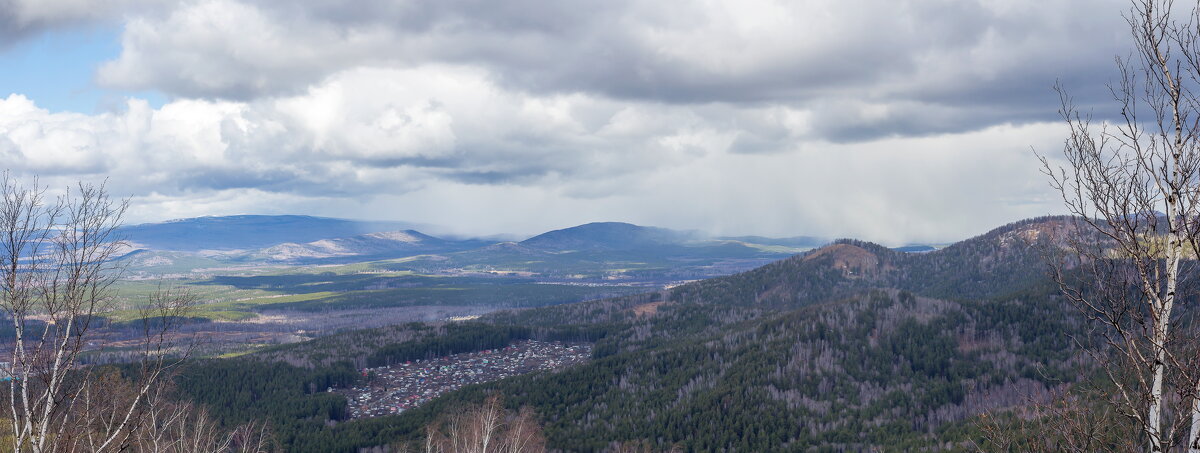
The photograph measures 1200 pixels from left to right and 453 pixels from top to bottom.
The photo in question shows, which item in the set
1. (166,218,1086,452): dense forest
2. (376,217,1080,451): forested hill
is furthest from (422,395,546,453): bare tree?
(376,217,1080,451): forested hill

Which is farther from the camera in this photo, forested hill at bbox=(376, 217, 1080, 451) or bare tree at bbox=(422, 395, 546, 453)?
forested hill at bbox=(376, 217, 1080, 451)

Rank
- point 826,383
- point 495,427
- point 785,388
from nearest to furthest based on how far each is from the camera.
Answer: point 495,427 < point 785,388 < point 826,383

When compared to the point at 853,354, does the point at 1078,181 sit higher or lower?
higher

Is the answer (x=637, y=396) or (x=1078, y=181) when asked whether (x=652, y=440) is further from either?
(x=1078, y=181)

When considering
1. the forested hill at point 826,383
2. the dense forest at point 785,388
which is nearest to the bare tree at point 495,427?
the dense forest at point 785,388

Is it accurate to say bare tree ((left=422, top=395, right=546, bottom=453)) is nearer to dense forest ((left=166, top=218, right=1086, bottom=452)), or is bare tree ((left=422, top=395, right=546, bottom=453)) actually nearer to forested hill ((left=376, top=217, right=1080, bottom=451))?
dense forest ((left=166, top=218, right=1086, bottom=452))

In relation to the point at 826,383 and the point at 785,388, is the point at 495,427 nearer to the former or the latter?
the point at 785,388

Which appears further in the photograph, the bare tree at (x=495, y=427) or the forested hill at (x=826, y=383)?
the forested hill at (x=826, y=383)

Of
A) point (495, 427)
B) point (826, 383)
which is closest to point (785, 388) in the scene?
point (826, 383)

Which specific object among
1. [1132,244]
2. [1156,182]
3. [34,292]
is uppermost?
[1156,182]

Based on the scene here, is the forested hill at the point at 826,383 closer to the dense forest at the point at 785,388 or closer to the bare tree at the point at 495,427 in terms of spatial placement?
the dense forest at the point at 785,388

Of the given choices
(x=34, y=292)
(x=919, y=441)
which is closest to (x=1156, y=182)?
(x=34, y=292)
